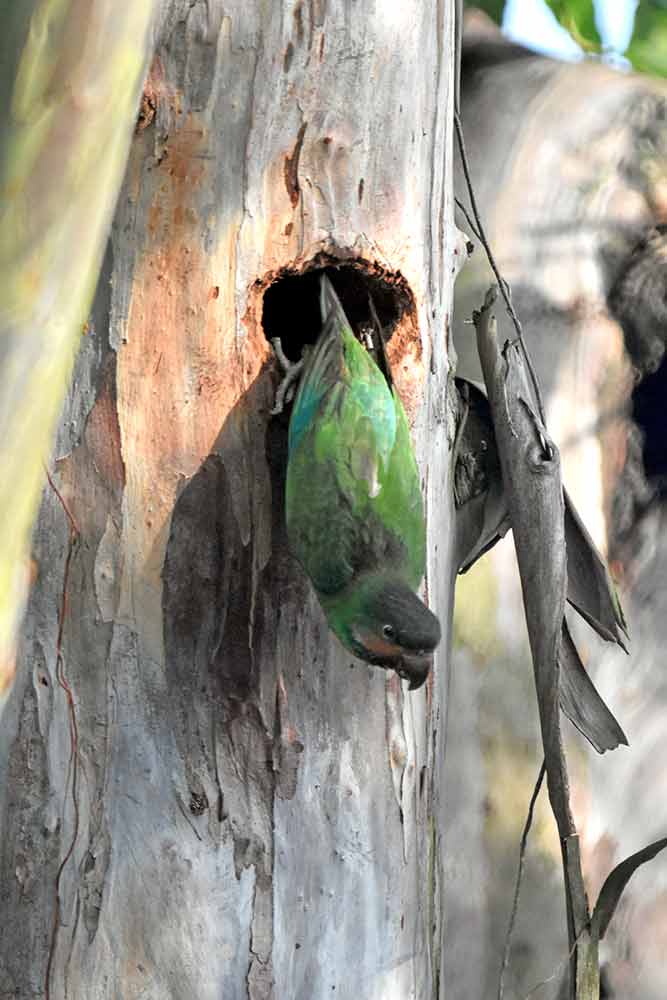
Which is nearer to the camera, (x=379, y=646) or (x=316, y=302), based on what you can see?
(x=379, y=646)

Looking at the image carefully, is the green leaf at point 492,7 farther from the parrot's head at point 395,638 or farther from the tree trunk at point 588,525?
the parrot's head at point 395,638

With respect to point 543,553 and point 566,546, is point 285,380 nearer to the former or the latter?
point 543,553

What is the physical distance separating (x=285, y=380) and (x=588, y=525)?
63.3 inches

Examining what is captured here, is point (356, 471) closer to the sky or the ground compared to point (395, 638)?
closer to the sky

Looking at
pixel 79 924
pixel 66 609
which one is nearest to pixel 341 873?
pixel 79 924

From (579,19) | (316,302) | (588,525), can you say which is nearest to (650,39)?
(579,19)

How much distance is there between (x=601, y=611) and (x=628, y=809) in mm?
1215

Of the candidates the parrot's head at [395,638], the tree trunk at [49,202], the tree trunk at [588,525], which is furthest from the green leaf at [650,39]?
the tree trunk at [49,202]

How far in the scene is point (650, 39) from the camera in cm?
384

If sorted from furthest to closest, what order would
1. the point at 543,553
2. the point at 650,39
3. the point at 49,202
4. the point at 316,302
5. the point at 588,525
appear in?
the point at 650,39 → the point at 588,525 → the point at 316,302 → the point at 543,553 → the point at 49,202

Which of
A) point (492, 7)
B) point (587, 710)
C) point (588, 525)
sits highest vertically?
point (492, 7)

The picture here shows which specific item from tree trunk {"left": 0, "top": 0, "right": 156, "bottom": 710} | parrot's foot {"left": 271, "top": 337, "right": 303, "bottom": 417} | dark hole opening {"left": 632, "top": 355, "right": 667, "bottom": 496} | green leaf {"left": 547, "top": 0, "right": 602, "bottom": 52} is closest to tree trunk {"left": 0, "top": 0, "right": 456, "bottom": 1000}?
parrot's foot {"left": 271, "top": 337, "right": 303, "bottom": 417}

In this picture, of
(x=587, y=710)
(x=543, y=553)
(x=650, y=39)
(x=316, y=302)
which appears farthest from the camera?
(x=650, y=39)

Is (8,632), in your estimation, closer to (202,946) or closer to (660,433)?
(202,946)
